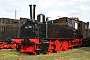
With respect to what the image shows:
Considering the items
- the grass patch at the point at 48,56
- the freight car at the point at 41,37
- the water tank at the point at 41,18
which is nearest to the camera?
the grass patch at the point at 48,56

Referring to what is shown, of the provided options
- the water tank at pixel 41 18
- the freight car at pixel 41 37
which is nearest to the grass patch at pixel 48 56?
the freight car at pixel 41 37

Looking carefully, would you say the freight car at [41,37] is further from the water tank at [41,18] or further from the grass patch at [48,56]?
the grass patch at [48,56]

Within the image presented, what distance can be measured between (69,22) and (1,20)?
8.21 m

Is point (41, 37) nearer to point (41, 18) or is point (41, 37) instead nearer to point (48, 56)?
point (41, 18)

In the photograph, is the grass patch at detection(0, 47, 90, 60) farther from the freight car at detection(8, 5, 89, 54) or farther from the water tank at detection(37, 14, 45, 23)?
the water tank at detection(37, 14, 45, 23)

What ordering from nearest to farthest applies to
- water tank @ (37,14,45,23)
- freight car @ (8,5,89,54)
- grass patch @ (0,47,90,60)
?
grass patch @ (0,47,90,60)
freight car @ (8,5,89,54)
water tank @ (37,14,45,23)

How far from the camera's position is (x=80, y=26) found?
26781 millimetres

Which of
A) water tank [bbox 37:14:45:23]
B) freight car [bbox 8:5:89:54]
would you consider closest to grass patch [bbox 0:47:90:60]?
freight car [bbox 8:5:89:54]

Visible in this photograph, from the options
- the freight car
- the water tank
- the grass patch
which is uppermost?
the water tank

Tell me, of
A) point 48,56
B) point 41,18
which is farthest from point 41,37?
point 48,56

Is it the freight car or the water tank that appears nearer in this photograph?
the freight car

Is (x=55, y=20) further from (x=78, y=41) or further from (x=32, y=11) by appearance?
(x=32, y=11)

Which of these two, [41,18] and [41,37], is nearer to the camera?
[41,37]

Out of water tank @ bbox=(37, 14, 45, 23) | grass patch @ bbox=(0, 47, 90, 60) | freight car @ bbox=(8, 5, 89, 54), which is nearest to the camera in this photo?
grass patch @ bbox=(0, 47, 90, 60)
